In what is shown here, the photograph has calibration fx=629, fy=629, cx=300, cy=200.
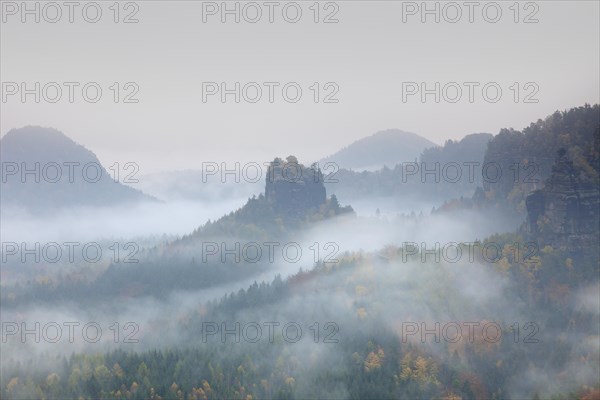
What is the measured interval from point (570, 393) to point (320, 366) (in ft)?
232

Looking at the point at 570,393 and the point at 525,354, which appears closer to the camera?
the point at 570,393

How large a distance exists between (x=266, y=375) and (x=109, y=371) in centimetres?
4765

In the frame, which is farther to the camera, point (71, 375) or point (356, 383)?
point (71, 375)

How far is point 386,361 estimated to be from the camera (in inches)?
7470

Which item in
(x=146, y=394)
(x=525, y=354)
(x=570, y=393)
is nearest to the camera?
(x=570, y=393)

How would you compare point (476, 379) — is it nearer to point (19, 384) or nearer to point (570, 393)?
point (570, 393)

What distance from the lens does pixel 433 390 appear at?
177375 millimetres

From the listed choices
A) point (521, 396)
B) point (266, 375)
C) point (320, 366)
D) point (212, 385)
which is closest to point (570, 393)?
point (521, 396)

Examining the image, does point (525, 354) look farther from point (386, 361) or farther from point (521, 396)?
point (386, 361)

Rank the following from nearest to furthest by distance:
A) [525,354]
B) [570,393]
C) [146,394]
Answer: [570,393] < [146,394] < [525,354]

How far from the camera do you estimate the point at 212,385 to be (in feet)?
595

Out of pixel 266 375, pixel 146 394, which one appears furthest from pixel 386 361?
pixel 146 394

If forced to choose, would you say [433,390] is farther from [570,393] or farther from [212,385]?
[212,385]

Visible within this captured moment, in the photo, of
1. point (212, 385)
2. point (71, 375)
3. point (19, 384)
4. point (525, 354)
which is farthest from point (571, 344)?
point (19, 384)
